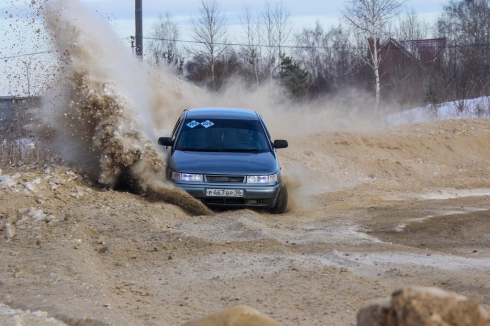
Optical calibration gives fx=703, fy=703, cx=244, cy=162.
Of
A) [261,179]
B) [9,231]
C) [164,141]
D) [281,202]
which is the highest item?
[164,141]

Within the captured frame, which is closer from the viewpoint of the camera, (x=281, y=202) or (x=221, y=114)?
(x=281, y=202)

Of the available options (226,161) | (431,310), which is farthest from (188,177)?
(431,310)

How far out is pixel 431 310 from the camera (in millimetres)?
2260

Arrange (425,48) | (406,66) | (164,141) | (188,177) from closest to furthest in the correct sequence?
(188,177)
(164,141)
(406,66)
(425,48)

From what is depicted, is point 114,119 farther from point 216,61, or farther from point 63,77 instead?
point 216,61

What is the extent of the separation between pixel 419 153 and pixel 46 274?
54.6 ft

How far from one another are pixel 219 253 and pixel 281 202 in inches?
146

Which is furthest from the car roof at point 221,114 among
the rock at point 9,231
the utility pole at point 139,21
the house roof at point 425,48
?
the house roof at point 425,48

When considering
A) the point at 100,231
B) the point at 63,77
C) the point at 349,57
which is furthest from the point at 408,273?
the point at 349,57

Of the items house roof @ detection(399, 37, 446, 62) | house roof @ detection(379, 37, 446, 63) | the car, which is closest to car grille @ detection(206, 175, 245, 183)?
the car

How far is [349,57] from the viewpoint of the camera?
59.9 meters

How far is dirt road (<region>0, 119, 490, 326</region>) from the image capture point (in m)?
5.83

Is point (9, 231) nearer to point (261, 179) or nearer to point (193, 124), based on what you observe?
point (261, 179)

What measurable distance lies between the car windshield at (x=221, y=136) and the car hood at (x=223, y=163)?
237 millimetres
